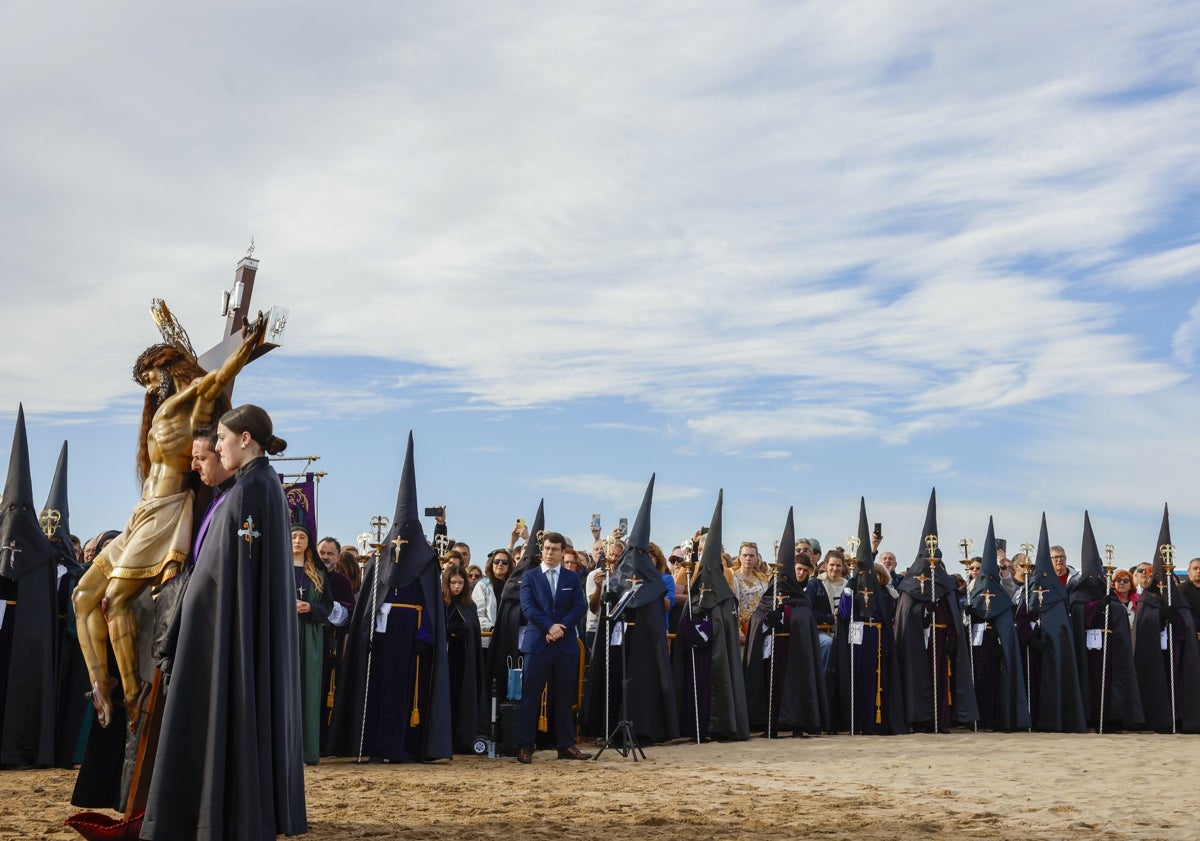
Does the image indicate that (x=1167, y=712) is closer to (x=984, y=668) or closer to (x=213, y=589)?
(x=984, y=668)

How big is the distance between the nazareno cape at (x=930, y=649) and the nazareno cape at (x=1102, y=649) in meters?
1.76

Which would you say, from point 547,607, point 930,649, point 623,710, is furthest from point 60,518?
point 930,649

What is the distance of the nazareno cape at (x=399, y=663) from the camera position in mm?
12781

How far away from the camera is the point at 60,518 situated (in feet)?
40.6

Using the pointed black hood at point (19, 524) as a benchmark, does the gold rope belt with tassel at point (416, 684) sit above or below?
below

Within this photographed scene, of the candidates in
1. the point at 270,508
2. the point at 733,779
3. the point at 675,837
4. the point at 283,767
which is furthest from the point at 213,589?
the point at 733,779

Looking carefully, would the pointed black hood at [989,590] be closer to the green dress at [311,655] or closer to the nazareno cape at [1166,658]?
the nazareno cape at [1166,658]

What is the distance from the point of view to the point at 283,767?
5934 millimetres

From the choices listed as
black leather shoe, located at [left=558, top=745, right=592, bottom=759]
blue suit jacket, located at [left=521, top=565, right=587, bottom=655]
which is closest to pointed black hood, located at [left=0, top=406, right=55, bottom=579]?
blue suit jacket, located at [left=521, top=565, right=587, bottom=655]

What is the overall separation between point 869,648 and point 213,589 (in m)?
11.8

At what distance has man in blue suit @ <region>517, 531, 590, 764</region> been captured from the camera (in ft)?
41.9

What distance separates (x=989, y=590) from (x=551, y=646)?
23.9ft

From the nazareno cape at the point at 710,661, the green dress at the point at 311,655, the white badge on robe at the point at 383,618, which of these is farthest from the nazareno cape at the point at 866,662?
the green dress at the point at 311,655

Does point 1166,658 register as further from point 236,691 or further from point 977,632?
point 236,691
